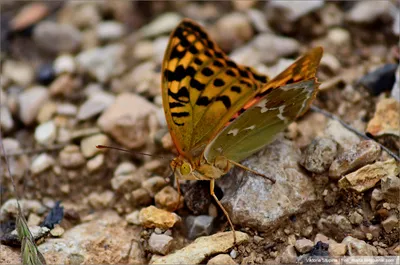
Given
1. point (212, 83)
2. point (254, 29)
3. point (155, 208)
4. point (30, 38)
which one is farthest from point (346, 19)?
point (30, 38)

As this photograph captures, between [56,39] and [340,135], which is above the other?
[56,39]

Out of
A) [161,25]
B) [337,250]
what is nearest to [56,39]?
[161,25]

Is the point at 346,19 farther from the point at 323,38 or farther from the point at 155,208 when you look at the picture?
the point at 155,208

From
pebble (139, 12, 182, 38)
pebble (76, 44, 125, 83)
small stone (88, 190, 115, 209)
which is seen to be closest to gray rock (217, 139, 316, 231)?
small stone (88, 190, 115, 209)

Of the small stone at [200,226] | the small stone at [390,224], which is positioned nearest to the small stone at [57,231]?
the small stone at [200,226]

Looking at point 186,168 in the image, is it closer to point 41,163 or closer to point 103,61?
point 41,163

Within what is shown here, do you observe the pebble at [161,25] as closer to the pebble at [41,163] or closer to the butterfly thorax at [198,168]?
the pebble at [41,163]
